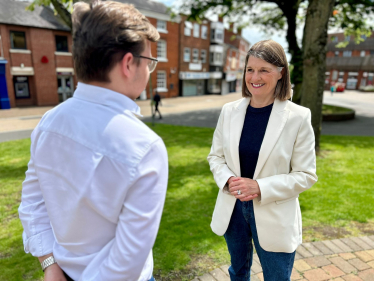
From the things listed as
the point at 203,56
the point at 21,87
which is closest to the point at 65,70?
the point at 21,87

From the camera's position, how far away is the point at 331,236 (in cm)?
373

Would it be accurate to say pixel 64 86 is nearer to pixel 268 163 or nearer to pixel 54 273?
pixel 268 163

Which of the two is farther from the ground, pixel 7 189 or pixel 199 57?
pixel 199 57

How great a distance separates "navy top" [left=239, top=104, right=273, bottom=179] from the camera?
2121 mm

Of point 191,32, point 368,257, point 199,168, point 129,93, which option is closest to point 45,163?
point 129,93

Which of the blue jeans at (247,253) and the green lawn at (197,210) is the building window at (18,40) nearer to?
the green lawn at (197,210)

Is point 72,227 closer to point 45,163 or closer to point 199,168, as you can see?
point 45,163

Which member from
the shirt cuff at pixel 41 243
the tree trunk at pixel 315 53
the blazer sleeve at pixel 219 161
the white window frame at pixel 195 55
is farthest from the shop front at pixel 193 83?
the shirt cuff at pixel 41 243

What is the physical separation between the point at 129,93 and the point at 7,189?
18.3 feet

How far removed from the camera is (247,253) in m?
2.37

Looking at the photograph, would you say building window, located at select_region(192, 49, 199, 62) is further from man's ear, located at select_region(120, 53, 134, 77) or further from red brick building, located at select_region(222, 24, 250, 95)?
man's ear, located at select_region(120, 53, 134, 77)

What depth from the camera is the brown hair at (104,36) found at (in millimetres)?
1028

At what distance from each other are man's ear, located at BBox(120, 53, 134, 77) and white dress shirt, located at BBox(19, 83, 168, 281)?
0.10m

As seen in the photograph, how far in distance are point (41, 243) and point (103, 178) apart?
0.70 meters
